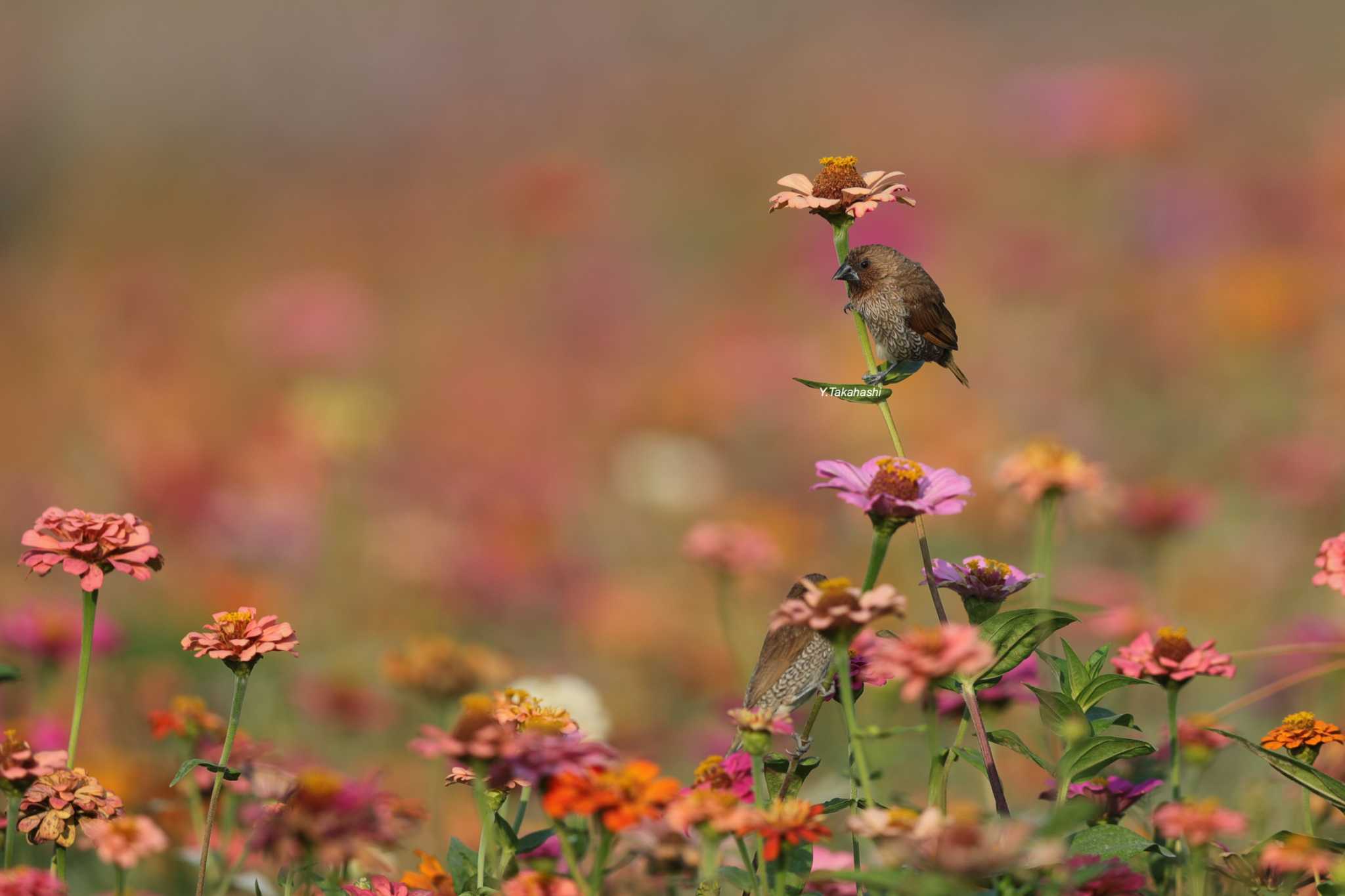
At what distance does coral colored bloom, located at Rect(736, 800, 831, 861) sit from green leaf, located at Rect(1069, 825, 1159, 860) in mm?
252

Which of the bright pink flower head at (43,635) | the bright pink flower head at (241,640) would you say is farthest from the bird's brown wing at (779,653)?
the bright pink flower head at (43,635)

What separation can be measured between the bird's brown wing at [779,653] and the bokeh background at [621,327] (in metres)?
0.97

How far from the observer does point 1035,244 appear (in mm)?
5562

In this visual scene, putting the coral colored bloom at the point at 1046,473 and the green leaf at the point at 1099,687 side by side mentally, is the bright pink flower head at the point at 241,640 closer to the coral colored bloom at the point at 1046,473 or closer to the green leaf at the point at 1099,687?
the green leaf at the point at 1099,687

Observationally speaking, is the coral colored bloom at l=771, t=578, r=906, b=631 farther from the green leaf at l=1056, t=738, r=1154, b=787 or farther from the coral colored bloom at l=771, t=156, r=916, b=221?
the coral colored bloom at l=771, t=156, r=916, b=221

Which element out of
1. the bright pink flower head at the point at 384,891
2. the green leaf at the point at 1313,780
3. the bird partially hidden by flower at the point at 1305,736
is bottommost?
the bright pink flower head at the point at 384,891

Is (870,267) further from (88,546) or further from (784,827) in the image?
(88,546)

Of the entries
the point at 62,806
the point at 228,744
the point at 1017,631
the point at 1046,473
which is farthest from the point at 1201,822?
the point at 1046,473

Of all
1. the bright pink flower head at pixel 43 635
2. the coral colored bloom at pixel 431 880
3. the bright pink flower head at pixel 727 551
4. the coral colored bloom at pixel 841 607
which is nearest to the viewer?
the coral colored bloom at pixel 841 607

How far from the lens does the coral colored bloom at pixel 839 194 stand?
4.47ft

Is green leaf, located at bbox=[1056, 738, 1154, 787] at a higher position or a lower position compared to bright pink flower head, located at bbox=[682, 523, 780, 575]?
lower

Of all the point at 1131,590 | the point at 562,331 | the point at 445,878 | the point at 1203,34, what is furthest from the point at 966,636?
the point at 1203,34

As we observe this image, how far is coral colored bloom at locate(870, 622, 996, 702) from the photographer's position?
3.46 feet

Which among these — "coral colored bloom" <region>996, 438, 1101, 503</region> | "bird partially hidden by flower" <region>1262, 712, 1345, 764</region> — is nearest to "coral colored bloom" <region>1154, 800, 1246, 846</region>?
"bird partially hidden by flower" <region>1262, 712, 1345, 764</region>
